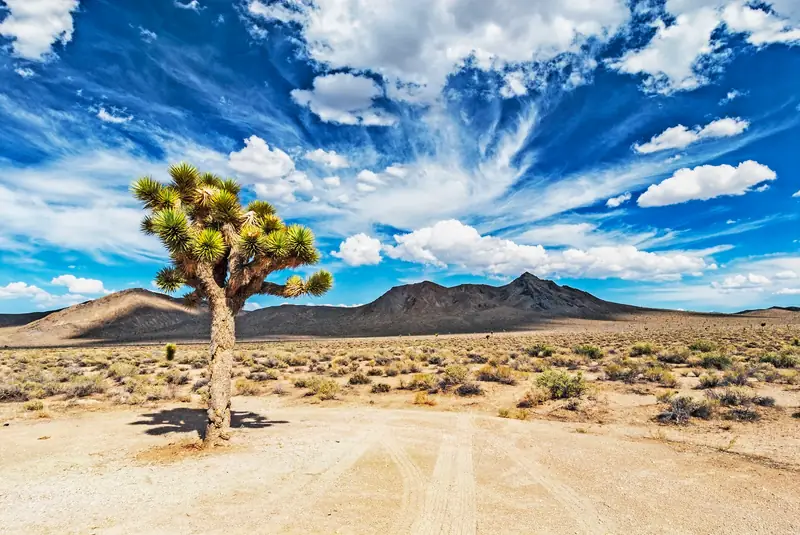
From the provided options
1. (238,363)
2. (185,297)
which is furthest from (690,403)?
(238,363)

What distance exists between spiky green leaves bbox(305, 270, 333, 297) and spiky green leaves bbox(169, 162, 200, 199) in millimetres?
3856

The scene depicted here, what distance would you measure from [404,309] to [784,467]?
105793 millimetres

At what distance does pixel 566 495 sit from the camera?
22.9 ft

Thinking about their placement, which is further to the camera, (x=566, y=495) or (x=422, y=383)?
(x=422, y=383)

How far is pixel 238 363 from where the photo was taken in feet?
85.1

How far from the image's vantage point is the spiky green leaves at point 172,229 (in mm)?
9531

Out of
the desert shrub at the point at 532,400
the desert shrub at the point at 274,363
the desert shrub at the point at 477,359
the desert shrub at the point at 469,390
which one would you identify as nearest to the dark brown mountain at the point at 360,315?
the desert shrub at the point at 274,363

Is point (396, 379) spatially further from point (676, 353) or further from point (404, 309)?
point (404, 309)

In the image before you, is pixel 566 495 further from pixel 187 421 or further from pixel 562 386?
pixel 187 421

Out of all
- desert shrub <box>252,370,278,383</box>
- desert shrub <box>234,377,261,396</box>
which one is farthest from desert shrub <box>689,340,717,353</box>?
desert shrub <box>234,377,261,396</box>

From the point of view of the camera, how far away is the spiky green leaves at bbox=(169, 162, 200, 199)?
11.1 meters

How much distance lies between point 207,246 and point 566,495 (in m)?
8.84

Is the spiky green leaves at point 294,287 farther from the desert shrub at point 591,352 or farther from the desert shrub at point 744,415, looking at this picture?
the desert shrub at point 591,352

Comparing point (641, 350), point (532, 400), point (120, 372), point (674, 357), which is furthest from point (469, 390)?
point (120, 372)
